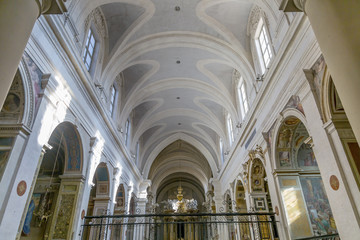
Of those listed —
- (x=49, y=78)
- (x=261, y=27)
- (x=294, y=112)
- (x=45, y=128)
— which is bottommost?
(x=45, y=128)

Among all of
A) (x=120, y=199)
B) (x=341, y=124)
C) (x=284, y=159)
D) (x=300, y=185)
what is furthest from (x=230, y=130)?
(x=341, y=124)

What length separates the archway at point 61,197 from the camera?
7488mm

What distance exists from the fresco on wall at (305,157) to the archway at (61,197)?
6.99 m

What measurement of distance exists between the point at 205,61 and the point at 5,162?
32.7 ft

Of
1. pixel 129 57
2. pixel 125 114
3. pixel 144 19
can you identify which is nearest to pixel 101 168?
pixel 125 114

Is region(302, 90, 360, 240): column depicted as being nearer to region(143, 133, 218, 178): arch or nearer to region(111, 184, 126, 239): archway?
region(111, 184, 126, 239): archway

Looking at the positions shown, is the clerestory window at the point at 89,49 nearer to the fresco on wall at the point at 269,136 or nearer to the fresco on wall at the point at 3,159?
the fresco on wall at the point at 3,159

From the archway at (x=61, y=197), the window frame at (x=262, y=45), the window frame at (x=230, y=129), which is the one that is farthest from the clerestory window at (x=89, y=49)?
the window frame at (x=230, y=129)

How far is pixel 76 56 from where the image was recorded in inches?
296

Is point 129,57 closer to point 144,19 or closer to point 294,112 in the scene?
point 144,19

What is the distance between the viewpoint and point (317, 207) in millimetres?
7395

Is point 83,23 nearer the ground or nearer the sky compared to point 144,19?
nearer the ground

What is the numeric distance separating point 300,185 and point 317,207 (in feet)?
2.37

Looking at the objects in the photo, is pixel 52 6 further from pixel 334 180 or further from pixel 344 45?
pixel 334 180
